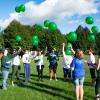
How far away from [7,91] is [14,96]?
1386 millimetres

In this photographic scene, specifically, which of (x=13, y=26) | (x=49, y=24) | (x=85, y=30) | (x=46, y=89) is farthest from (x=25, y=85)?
(x=85, y=30)

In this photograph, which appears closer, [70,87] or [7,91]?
[7,91]

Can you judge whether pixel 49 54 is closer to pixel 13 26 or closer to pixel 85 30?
pixel 13 26

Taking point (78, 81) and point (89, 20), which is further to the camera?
point (89, 20)

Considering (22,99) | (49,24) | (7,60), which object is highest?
(49,24)

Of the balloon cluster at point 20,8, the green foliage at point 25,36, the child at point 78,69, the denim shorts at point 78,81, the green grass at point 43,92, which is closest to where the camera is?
the child at point 78,69

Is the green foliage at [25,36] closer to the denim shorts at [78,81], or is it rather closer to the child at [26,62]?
the child at [26,62]

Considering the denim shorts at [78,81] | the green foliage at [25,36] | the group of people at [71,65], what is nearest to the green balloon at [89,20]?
the group of people at [71,65]

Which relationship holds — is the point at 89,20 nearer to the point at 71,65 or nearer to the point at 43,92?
the point at 43,92

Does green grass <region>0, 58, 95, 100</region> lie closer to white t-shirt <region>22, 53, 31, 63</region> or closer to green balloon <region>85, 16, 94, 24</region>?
white t-shirt <region>22, 53, 31, 63</region>

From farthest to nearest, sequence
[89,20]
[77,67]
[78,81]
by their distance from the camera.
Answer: [89,20] < [78,81] < [77,67]

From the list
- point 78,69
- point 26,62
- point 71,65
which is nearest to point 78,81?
point 78,69

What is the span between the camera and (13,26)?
97.1 m

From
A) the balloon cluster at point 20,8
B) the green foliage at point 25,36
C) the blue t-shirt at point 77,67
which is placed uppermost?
the green foliage at point 25,36
